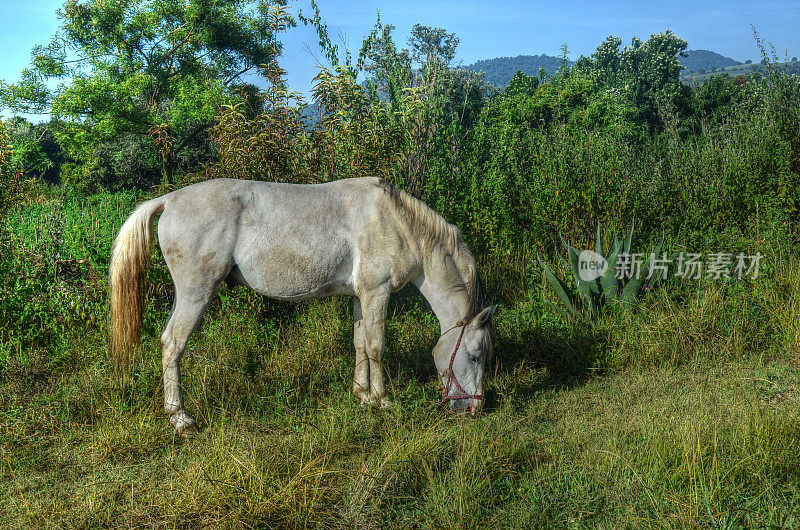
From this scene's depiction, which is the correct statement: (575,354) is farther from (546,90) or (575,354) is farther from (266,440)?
(546,90)

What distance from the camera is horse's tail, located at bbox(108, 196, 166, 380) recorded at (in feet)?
13.1

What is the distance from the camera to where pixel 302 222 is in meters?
4.08

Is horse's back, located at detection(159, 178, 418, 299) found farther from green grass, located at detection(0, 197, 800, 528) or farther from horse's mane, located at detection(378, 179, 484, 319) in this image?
green grass, located at detection(0, 197, 800, 528)

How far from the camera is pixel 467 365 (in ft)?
13.7

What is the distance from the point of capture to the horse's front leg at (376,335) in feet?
13.7

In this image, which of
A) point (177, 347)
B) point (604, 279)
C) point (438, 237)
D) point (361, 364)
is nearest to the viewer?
point (177, 347)

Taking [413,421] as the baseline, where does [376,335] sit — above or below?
above

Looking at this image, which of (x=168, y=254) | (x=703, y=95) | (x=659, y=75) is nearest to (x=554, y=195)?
(x=168, y=254)

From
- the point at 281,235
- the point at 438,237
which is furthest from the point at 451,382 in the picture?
the point at 281,235

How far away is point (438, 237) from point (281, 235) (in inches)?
45.9

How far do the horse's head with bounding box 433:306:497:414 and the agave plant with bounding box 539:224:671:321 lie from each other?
1826 millimetres

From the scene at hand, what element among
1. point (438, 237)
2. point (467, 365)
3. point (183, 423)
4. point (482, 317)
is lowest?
point (183, 423)

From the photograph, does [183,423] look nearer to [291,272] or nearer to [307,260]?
[291,272]

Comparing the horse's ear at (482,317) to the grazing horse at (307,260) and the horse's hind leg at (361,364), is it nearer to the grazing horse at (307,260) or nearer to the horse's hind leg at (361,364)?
the grazing horse at (307,260)
